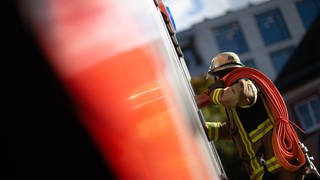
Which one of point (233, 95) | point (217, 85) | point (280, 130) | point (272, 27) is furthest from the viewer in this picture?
point (272, 27)

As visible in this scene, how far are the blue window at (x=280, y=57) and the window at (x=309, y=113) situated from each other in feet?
60.2

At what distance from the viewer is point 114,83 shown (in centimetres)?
125

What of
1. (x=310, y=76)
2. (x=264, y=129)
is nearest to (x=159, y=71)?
(x=264, y=129)

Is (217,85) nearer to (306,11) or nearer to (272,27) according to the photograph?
(272,27)

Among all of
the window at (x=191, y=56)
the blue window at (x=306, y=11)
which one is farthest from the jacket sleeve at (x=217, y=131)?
the blue window at (x=306, y=11)

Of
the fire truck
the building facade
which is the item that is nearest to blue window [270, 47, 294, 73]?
the building facade

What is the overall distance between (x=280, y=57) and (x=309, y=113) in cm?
1885

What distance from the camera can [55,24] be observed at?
1.18m

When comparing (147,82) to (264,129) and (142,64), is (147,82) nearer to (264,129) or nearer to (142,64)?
(142,64)

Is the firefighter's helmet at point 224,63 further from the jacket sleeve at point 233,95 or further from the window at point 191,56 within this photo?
the window at point 191,56

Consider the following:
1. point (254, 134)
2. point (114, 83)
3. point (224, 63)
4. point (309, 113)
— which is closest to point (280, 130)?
point (254, 134)

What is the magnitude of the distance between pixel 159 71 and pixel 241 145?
6.24ft

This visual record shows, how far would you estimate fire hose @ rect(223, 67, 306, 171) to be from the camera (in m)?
2.90

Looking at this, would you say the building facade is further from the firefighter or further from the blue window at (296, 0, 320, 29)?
the firefighter
